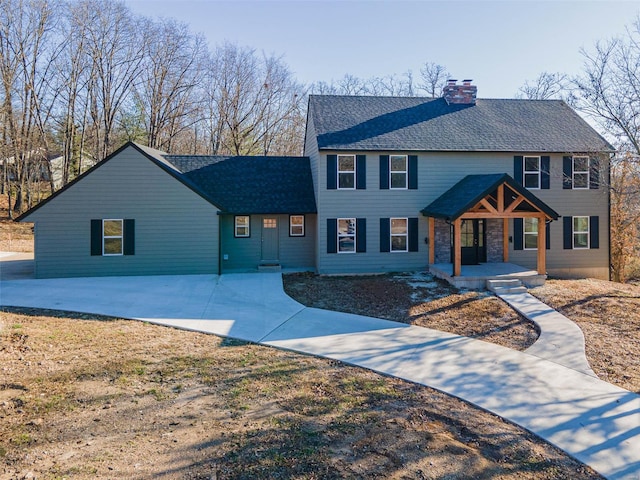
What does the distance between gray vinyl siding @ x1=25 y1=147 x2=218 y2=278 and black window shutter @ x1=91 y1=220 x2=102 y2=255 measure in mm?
152

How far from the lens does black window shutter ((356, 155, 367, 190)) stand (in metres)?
16.5

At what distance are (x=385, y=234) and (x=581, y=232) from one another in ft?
27.0

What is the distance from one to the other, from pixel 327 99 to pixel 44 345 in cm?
1518

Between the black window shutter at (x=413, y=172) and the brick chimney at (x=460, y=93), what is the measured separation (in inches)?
188

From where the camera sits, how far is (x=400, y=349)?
8531mm

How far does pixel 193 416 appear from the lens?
18.1 ft

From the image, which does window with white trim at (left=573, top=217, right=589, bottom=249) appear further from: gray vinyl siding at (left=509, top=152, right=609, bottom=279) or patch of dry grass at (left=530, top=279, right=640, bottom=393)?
patch of dry grass at (left=530, top=279, right=640, bottom=393)

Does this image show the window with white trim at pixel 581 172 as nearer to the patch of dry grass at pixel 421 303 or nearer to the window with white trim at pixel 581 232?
the window with white trim at pixel 581 232

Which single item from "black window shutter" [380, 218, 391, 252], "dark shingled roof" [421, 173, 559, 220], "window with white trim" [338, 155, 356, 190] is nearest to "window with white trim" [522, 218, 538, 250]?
"dark shingled roof" [421, 173, 559, 220]

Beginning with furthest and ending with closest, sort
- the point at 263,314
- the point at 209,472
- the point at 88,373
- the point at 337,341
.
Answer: the point at 263,314, the point at 337,341, the point at 88,373, the point at 209,472

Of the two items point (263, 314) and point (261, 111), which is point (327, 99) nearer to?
point (263, 314)

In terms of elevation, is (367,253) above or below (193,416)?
above

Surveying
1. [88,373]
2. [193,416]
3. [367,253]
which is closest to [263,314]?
Answer: [88,373]

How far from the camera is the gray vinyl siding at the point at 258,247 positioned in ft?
58.1
